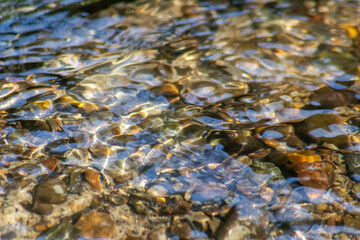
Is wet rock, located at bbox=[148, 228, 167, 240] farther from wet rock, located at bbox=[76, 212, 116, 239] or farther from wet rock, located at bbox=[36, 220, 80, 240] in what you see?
wet rock, located at bbox=[36, 220, 80, 240]

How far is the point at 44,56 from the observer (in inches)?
163

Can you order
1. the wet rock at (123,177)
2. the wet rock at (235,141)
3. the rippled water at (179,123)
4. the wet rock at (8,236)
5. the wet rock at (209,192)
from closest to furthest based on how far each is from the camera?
the wet rock at (8,236) < the rippled water at (179,123) < the wet rock at (209,192) < the wet rock at (123,177) < the wet rock at (235,141)

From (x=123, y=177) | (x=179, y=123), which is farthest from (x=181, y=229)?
(x=179, y=123)

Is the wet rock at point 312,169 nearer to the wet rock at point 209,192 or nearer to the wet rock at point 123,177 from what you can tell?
the wet rock at point 209,192

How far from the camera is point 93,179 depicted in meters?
2.71

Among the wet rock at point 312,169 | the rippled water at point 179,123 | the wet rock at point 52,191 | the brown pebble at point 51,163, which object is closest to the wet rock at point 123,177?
the rippled water at point 179,123

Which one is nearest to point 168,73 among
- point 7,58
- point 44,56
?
point 44,56

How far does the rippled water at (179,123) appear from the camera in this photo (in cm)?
247

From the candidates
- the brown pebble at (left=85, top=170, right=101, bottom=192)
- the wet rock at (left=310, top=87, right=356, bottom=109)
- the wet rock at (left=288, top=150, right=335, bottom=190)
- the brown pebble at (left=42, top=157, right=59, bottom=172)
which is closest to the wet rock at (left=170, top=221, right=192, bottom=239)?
the brown pebble at (left=85, top=170, right=101, bottom=192)

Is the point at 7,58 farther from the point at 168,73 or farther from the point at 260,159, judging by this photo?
the point at 260,159

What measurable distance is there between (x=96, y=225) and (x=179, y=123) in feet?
4.25

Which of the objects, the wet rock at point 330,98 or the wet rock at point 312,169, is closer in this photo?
the wet rock at point 312,169

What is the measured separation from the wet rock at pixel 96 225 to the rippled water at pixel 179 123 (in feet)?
0.05

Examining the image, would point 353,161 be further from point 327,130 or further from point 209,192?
point 209,192
